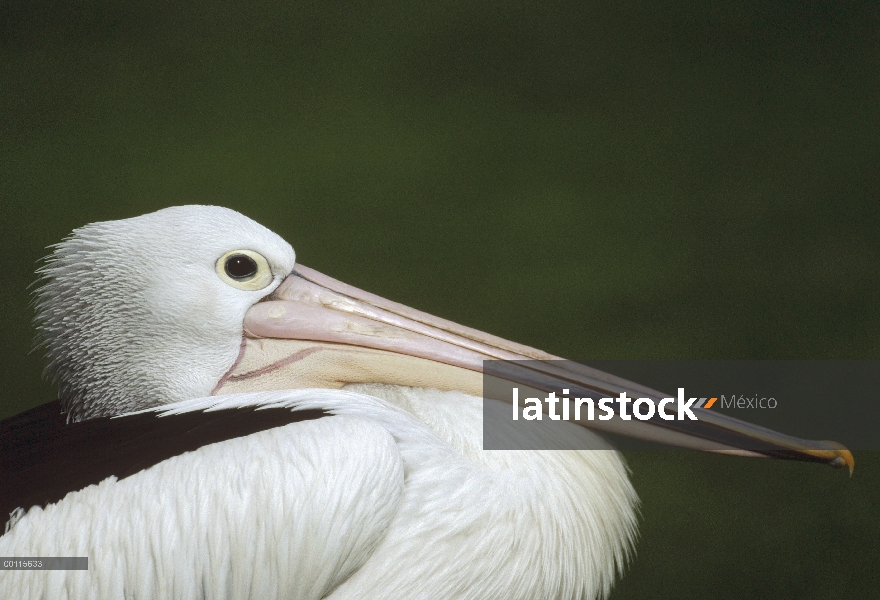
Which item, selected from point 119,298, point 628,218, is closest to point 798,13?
point 628,218

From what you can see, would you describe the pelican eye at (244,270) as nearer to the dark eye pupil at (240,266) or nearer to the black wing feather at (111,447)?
the dark eye pupil at (240,266)

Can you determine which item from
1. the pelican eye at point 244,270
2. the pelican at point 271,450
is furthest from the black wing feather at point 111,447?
the pelican eye at point 244,270

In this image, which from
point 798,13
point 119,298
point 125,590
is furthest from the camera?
point 798,13

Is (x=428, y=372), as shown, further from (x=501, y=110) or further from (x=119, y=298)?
(x=501, y=110)

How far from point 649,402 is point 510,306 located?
51.2 inches

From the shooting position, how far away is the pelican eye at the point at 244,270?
Answer: 1299 mm

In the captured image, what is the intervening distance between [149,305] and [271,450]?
335mm

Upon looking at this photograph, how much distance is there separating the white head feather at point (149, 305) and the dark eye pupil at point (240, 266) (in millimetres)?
14

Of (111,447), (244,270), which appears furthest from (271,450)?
(244,270)

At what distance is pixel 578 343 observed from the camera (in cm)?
255

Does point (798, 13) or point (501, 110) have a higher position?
point (798, 13)

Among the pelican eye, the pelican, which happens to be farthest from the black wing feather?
the pelican eye

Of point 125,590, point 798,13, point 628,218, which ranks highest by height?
point 798,13

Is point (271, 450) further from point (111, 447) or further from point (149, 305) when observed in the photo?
point (149, 305)
